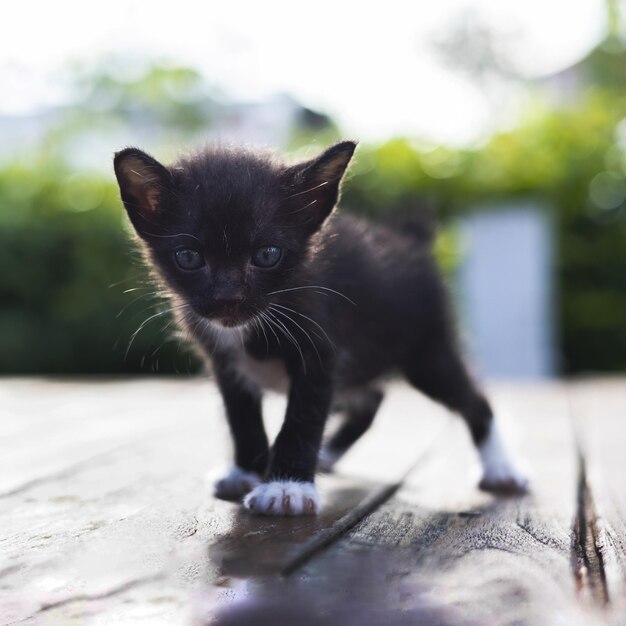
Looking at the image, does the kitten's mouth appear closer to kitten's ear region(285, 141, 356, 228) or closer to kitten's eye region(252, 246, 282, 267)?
kitten's eye region(252, 246, 282, 267)

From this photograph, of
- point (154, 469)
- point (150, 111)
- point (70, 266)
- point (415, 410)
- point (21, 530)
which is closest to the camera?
point (21, 530)

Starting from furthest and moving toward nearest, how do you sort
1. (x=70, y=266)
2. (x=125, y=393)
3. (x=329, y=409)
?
(x=70, y=266)
(x=125, y=393)
(x=329, y=409)

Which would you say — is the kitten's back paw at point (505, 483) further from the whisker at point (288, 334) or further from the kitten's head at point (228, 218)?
the kitten's head at point (228, 218)

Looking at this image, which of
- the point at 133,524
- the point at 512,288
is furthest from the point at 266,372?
the point at 512,288

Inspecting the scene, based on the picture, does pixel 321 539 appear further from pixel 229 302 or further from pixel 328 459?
pixel 328 459

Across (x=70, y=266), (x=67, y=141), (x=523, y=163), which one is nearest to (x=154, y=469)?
(x=70, y=266)

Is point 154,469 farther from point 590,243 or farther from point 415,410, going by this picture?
point 590,243
